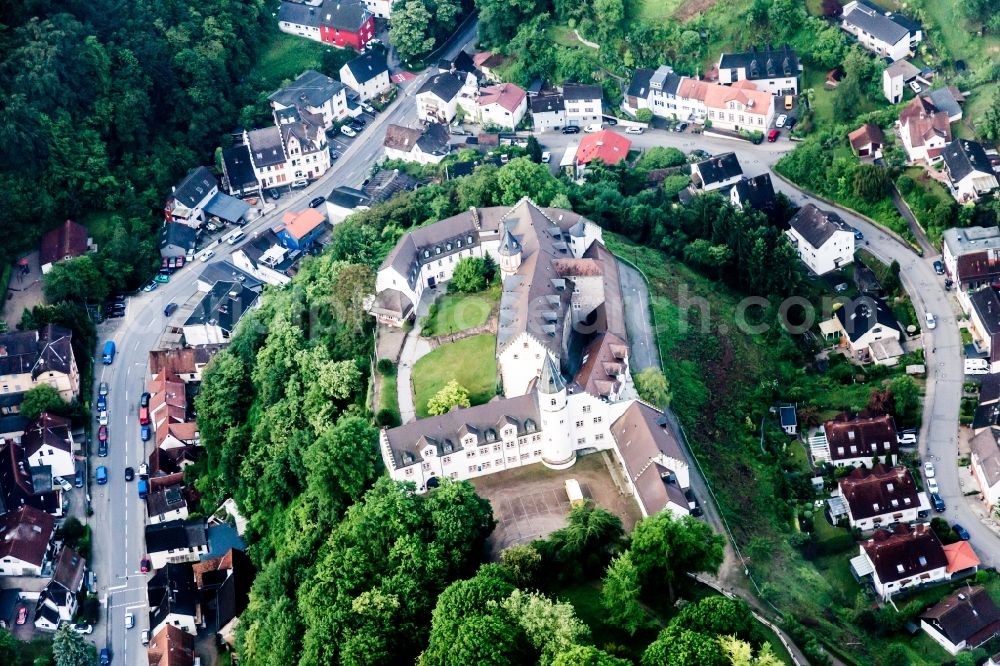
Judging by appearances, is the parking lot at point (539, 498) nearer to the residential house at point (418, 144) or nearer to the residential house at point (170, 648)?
the residential house at point (170, 648)

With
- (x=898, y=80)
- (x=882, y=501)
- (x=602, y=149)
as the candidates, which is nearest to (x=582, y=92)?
(x=602, y=149)

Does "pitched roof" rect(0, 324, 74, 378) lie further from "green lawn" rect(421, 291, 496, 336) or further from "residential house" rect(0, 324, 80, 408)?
"green lawn" rect(421, 291, 496, 336)

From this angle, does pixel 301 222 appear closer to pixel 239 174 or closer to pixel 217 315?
pixel 239 174

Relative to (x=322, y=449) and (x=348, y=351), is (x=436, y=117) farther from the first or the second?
(x=322, y=449)

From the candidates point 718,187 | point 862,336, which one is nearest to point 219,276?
point 718,187

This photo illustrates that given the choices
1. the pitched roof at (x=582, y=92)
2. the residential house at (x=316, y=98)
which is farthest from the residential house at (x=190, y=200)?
Result: the pitched roof at (x=582, y=92)

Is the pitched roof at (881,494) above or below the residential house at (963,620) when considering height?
above

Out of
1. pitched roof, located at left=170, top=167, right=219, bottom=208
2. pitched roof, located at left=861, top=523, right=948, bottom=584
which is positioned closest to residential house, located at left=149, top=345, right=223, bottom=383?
pitched roof, located at left=170, top=167, right=219, bottom=208

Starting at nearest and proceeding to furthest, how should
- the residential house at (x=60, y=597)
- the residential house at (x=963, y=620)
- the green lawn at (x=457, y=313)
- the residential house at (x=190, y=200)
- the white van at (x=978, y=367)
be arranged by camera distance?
the residential house at (x=963, y=620) → the residential house at (x=60, y=597) → the green lawn at (x=457, y=313) → the white van at (x=978, y=367) → the residential house at (x=190, y=200)
